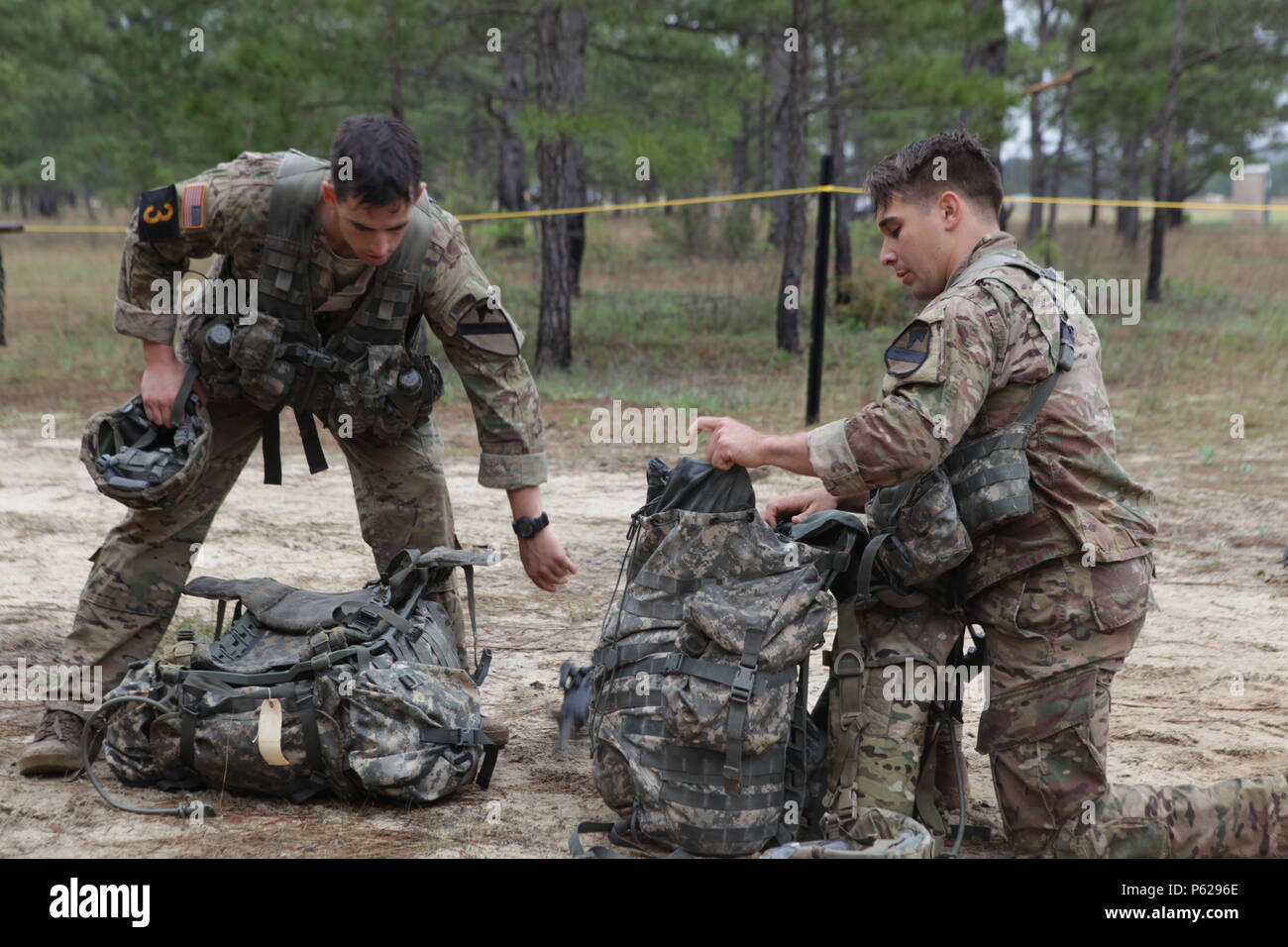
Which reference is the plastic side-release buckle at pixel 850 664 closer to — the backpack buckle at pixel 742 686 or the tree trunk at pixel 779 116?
the backpack buckle at pixel 742 686

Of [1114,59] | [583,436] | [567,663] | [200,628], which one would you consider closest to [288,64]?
[583,436]

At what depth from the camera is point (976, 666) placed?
11.1 ft

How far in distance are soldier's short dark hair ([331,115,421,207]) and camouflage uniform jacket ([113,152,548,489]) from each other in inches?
14.3

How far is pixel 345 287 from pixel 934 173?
1.76m

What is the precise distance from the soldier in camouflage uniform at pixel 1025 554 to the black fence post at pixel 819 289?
5.22 m

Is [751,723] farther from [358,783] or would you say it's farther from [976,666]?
[358,783]

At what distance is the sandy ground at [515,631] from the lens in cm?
323

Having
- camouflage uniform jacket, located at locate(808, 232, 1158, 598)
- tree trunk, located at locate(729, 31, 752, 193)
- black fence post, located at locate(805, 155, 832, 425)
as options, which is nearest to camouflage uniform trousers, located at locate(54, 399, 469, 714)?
camouflage uniform jacket, located at locate(808, 232, 1158, 598)

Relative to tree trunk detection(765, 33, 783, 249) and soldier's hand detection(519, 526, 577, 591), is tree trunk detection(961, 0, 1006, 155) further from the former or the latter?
soldier's hand detection(519, 526, 577, 591)

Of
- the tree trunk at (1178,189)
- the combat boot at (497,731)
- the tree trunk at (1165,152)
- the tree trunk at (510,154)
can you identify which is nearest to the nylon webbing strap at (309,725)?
the combat boot at (497,731)

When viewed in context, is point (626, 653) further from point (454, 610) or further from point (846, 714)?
point (454, 610)

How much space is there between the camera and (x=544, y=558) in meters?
3.79

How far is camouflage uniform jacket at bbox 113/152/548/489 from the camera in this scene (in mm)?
3682

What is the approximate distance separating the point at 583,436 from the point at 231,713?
602 centimetres
